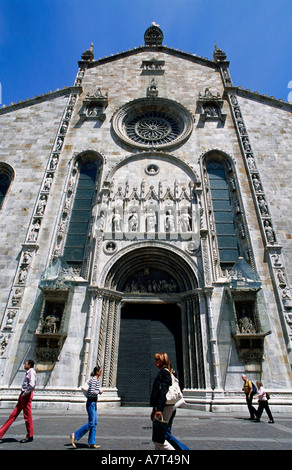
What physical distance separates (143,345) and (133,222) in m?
5.29

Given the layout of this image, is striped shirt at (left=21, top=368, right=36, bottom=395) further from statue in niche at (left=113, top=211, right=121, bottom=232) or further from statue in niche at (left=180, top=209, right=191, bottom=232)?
statue in niche at (left=180, top=209, right=191, bottom=232)

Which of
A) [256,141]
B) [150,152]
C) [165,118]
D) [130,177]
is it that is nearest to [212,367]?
[130,177]

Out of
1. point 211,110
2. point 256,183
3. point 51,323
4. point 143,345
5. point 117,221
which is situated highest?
point 211,110

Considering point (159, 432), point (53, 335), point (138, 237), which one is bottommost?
point (159, 432)

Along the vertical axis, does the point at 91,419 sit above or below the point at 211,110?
below

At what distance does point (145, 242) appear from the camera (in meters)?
12.3

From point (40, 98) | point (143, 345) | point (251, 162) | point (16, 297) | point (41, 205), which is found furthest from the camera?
A: point (40, 98)

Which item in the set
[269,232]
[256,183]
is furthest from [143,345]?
[256,183]

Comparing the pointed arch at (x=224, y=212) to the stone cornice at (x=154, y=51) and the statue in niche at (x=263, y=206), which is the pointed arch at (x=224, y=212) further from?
the stone cornice at (x=154, y=51)

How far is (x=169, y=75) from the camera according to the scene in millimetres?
19453

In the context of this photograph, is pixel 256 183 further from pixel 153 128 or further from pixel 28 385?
pixel 28 385

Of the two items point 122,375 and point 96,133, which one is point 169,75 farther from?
point 122,375

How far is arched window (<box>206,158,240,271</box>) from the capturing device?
496 inches

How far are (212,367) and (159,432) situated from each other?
24.8 ft
